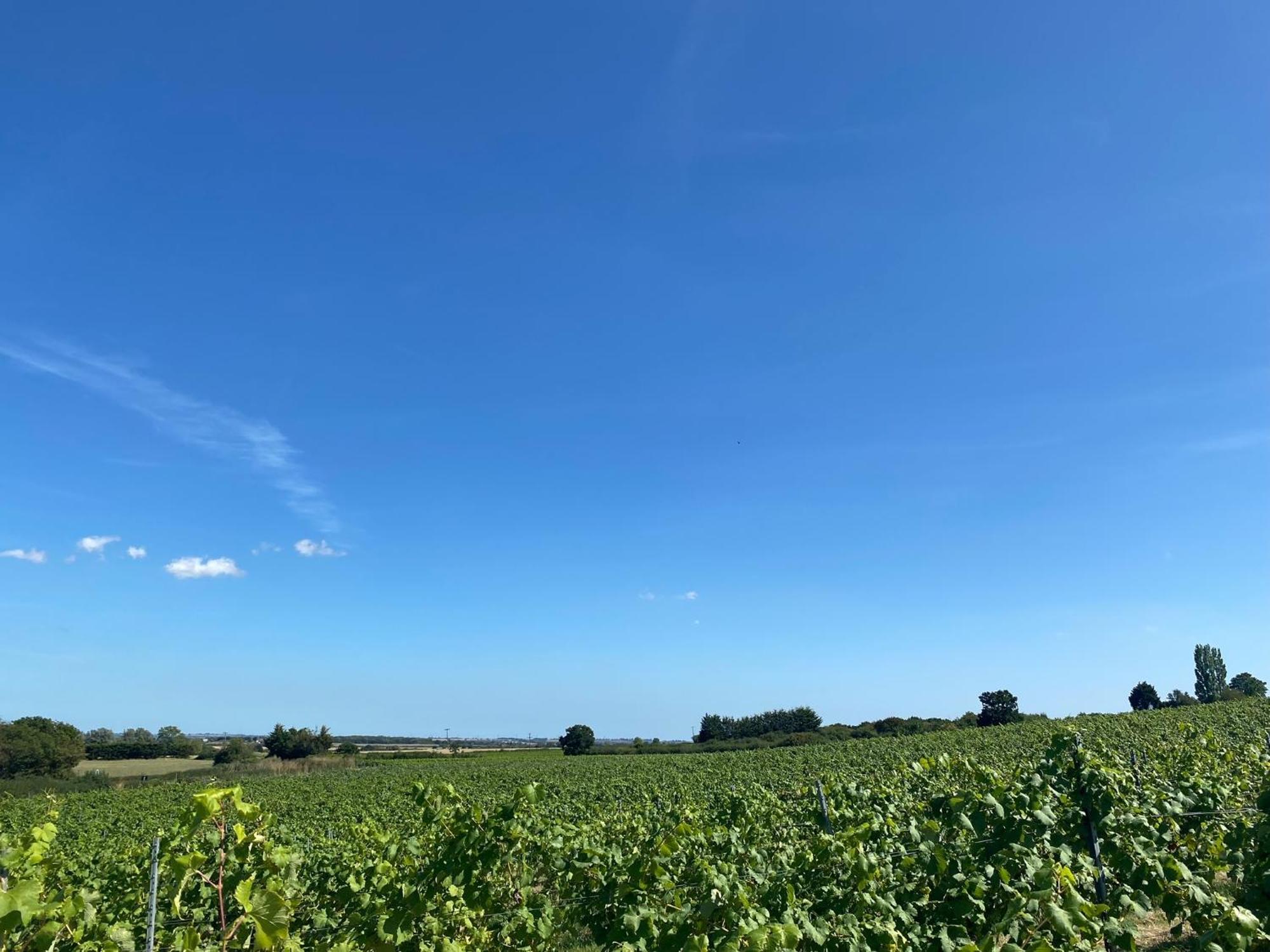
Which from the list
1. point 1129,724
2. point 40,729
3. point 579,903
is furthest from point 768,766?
point 40,729

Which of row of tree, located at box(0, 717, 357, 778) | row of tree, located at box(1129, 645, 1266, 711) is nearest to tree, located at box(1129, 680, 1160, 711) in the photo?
row of tree, located at box(1129, 645, 1266, 711)

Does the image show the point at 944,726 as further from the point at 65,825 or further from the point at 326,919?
the point at 326,919

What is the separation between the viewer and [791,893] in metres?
4.33

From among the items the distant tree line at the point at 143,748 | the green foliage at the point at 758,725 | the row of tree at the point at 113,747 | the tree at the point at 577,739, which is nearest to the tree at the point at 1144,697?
the green foliage at the point at 758,725

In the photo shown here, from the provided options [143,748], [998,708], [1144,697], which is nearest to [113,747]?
[143,748]

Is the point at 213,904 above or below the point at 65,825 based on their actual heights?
above

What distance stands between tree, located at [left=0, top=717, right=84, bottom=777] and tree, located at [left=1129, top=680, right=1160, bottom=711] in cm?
12106

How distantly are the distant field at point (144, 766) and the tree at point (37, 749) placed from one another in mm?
1811

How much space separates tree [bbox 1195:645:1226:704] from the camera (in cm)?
10319

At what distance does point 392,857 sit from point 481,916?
3.07 feet

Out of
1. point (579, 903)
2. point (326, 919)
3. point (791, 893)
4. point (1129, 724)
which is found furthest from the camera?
point (1129, 724)

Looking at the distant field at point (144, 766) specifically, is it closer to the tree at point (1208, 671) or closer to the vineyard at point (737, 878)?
the vineyard at point (737, 878)

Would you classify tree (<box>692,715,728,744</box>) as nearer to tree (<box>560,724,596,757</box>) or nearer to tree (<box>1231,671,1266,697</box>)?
tree (<box>560,724,596,757</box>)

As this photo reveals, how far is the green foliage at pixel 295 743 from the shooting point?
85062mm
